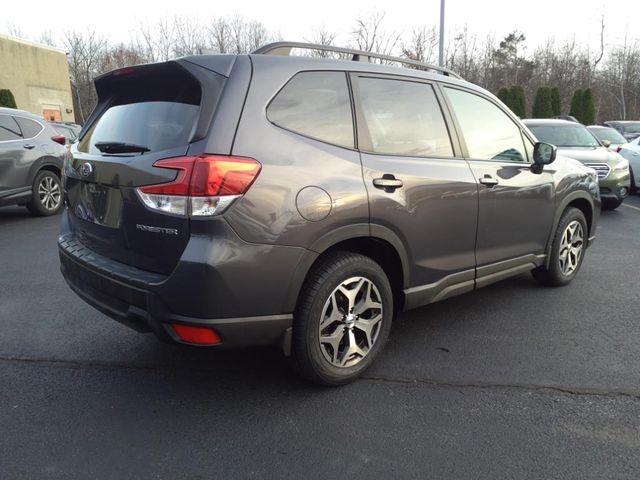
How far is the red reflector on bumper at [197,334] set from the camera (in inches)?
96.5

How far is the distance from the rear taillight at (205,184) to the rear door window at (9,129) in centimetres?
703

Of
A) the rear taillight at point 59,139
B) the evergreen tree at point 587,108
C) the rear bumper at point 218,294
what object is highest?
the evergreen tree at point 587,108

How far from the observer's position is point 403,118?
3.26 metres

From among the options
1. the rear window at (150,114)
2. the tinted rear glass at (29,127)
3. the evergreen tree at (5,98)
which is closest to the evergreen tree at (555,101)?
the evergreen tree at (5,98)

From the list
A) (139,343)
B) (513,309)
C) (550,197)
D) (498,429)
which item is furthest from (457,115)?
(139,343)

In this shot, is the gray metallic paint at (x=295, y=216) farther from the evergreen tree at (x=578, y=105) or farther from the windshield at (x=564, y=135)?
the evergreen tree at (x=578, y=105)

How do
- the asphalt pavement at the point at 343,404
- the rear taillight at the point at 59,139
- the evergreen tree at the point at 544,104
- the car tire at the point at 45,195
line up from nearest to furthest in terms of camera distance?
the asphalt pavement at the point at 343,404, the car tire at the point at 45,195, the rear taillight at the point at 59,139, the evergreen tree at the point at 544,104

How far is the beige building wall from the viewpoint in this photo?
2666 cm

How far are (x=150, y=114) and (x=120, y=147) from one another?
0.79ft

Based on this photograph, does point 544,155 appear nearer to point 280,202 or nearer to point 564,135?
point 280,202

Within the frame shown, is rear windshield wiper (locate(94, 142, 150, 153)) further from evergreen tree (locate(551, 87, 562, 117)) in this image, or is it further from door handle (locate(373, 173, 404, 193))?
evergreen tree (locate(551, 87, 562, 117))

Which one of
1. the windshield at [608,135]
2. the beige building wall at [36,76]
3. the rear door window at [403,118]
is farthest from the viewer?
the beige building wall at [36,76]

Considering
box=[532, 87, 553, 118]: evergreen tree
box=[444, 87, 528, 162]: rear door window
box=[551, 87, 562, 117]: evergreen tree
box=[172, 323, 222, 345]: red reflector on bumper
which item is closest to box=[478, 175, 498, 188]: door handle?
box=[444, 87, 528, 162]: rear door window

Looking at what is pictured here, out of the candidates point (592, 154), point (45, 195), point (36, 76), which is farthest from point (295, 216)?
point (36, 76)
